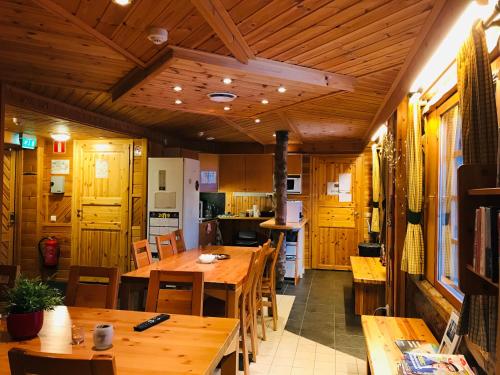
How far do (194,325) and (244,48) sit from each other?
1757 mm

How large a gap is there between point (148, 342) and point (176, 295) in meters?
0.65

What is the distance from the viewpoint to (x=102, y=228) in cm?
623

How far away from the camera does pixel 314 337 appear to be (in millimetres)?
4031

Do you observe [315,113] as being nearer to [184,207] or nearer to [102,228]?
[184,207]

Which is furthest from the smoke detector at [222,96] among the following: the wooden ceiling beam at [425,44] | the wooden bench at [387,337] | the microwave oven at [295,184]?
the microwave oven at [295,184]

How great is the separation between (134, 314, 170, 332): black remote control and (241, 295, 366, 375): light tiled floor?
1.44 m

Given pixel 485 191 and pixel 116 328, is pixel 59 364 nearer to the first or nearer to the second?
pixel 116 328

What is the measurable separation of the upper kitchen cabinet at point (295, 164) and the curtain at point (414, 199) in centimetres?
443

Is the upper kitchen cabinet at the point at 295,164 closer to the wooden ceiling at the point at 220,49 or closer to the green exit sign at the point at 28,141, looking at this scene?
the wooden ceiling at the point at 220,49

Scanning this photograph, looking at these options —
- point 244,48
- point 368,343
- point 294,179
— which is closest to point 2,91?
point 244,48

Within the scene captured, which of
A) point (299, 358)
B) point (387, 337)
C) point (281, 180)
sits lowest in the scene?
point (299, 358)

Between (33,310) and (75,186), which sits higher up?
(75,186)

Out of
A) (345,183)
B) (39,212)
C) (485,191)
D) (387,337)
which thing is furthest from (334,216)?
(485,191)

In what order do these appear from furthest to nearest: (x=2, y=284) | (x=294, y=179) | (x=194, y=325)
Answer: (x=294, y=179) → (x=2, y=284) → (x=194, y=325)
